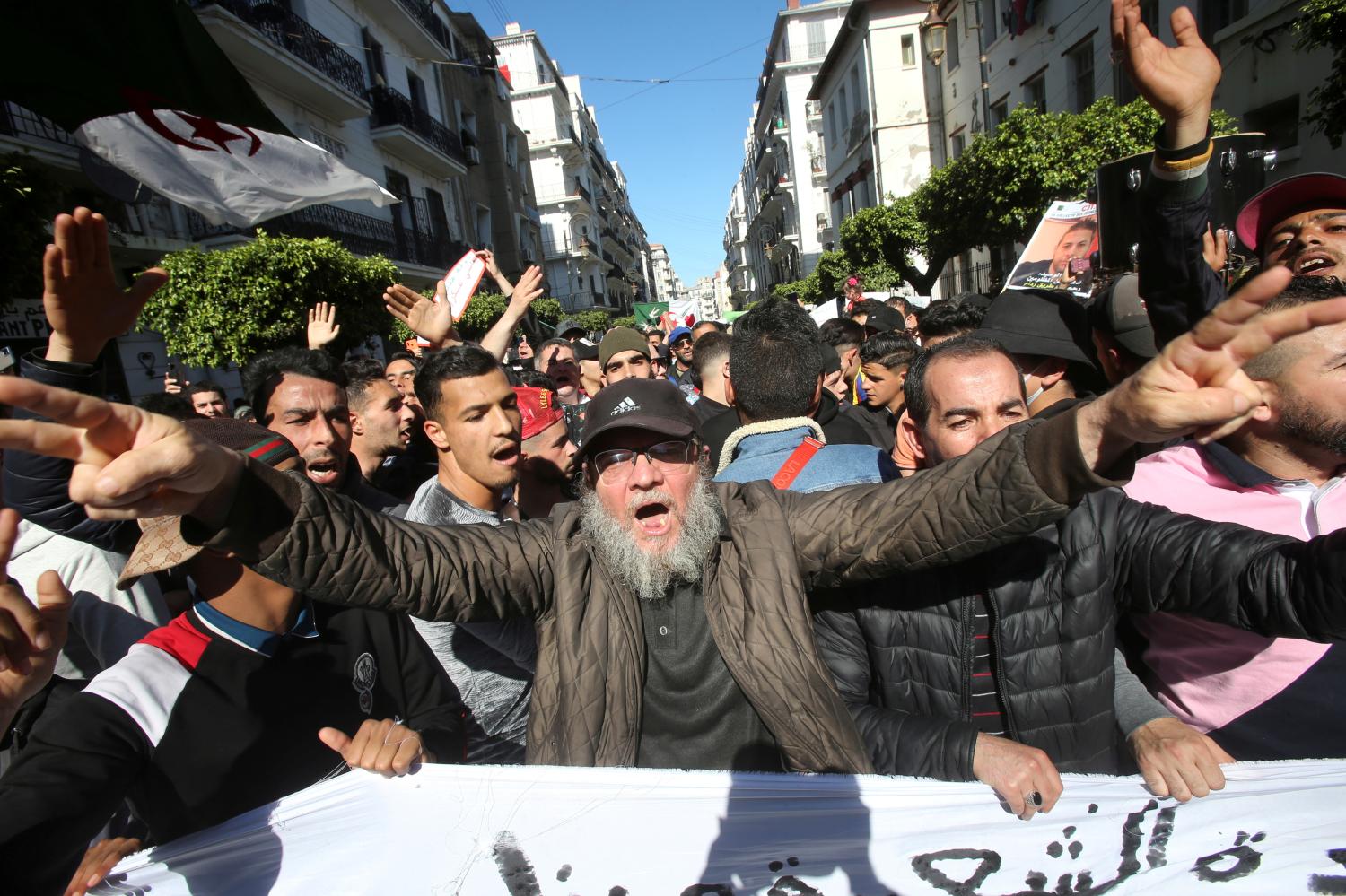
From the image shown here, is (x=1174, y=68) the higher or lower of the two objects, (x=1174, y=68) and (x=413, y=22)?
the lower

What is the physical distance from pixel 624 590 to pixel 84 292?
1396 millimetres

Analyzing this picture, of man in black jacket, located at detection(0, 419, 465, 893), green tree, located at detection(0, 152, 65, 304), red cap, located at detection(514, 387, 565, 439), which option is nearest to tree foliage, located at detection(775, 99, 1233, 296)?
red cap, located at detection(514, 387, 565, 439)

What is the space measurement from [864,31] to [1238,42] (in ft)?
65.3

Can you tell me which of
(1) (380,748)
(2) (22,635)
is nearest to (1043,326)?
(1) (380,748)

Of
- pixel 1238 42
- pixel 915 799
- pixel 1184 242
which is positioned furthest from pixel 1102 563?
pixel 1238 42

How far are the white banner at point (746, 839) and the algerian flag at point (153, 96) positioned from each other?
1827 millimetres

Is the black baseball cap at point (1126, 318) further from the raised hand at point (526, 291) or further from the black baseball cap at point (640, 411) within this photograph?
the raised hand at point (526, 291)

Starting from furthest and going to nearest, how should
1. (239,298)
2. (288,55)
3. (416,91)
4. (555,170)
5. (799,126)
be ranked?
1. (555,170)
2. (799,126)
3. (416,91)
4. (288,55)
5. (239,298)

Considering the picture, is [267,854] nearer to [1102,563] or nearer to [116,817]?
[116,817]

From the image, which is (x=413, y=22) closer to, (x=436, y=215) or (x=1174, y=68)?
(x=436, y=215)

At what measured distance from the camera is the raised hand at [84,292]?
62.5 inches

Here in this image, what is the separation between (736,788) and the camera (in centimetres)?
159

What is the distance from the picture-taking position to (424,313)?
3.99 m

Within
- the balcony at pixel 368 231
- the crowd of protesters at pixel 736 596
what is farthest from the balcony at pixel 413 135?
the crowd of protesters at pixel 736 596
